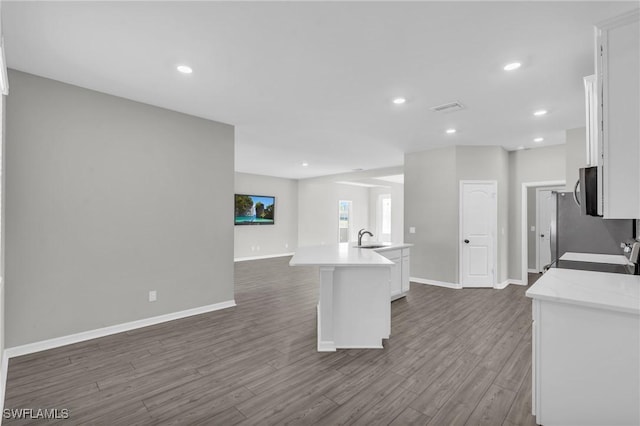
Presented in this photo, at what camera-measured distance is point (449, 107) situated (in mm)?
3633

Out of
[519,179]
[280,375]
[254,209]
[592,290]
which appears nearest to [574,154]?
[519,179]

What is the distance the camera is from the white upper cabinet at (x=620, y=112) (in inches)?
64.2

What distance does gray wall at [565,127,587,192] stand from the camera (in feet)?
14.4

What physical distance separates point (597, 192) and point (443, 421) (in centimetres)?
165

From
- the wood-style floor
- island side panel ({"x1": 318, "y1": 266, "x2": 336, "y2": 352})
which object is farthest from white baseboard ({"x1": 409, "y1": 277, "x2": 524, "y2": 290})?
island side panel ({"x1": 318, "y1": 266, "x2": 336, "y2": 352})

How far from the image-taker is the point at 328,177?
9.38m

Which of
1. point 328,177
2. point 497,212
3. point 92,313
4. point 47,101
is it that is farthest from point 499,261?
point 47,101

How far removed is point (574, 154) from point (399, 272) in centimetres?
303

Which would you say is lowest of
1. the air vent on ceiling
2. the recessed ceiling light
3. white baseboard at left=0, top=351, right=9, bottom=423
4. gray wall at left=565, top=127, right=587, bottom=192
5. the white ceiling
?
white baseboard at left=0, top=351, right=9, bottom=423

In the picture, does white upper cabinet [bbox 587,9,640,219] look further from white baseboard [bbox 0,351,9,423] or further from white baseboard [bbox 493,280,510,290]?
white baseboard [bbox 493,280,510,290]

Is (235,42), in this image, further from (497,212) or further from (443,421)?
(497,212)

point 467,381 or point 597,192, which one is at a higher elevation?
point 597,192

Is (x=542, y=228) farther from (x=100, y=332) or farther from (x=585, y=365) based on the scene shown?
(x=100, y=332)

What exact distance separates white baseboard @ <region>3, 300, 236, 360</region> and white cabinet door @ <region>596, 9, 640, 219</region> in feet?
13.3
